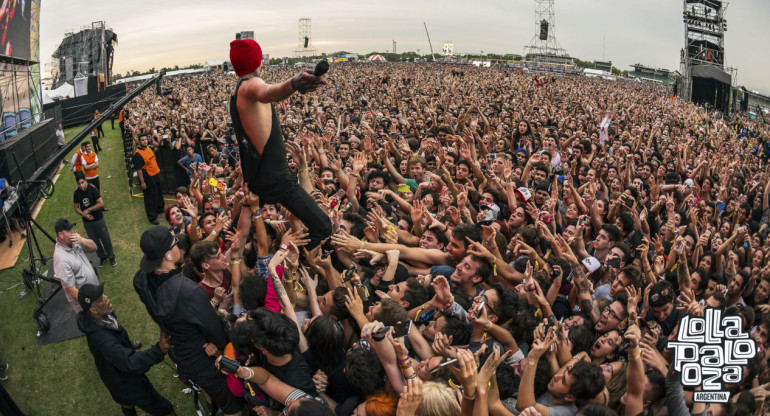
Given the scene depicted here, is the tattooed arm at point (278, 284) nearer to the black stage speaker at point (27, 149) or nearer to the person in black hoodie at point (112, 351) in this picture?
the person in black hoodie at point (112, 351)

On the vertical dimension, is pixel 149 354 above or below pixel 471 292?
below

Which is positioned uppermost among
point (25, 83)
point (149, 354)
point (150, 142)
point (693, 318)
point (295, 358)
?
point (25, 83)

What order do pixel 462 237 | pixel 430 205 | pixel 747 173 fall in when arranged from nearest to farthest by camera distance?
pixel 462 237, pixel 430 205, pixel 747 173

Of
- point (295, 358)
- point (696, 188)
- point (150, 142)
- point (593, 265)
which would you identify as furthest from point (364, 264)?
point (150, 142)

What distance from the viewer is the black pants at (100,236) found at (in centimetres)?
739

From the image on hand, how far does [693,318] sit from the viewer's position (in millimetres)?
2799

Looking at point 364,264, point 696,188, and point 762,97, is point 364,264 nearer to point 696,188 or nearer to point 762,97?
point 696,188

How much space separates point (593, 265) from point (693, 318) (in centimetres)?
183

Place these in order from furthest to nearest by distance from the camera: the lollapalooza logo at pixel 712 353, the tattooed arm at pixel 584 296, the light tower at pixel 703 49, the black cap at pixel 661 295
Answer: the light tower at pixel 703 49 → the black cap at pixel 661 295 → the tattooed arm at pixel 584 296 → the lollapalooza logo at pixel 712 353

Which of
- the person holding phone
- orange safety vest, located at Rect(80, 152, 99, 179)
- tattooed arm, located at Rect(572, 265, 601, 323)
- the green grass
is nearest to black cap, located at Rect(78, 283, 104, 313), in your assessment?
the person holding phone

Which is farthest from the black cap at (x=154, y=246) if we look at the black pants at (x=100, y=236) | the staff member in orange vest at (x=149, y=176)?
the staff member in orange vest at (x=149, y=176)

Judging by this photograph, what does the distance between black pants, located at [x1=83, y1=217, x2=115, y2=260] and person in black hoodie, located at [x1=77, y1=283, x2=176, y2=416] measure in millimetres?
4597

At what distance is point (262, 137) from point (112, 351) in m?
2.09

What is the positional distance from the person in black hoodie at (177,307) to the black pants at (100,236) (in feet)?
17.0
